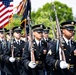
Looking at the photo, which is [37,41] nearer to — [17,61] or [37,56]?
[37,56]

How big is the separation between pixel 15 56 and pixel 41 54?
A: 2.92 metres

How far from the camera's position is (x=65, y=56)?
10.5m

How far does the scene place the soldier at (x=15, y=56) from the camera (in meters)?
14.4

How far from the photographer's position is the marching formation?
34.5ft

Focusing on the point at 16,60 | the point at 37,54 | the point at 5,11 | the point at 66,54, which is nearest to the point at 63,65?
the point at 66,54

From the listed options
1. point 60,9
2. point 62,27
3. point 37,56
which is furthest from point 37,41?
point 60,9

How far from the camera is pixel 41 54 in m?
11.9

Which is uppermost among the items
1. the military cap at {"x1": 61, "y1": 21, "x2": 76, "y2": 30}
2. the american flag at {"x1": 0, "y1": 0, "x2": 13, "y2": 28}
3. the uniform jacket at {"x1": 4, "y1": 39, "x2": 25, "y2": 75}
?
the american flag at {"x1": 0, "y1": 0, "x2": 13, "y2": 28}

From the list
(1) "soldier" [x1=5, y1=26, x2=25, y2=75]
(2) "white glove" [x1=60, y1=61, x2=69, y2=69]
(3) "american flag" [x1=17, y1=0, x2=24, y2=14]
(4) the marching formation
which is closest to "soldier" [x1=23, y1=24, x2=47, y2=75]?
(4) the marching formation

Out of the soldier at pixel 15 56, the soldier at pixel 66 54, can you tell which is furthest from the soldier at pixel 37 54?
the soldier at pixel 15 56

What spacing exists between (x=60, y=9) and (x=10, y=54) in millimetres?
49714

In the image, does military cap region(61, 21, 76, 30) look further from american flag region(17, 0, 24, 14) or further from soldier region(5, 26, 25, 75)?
american flag region(17, 0, 24, 14)

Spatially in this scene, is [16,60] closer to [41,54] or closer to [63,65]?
[41,54]

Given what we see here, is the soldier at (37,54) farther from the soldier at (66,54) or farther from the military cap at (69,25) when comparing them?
the soldier at (66,54)
